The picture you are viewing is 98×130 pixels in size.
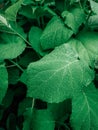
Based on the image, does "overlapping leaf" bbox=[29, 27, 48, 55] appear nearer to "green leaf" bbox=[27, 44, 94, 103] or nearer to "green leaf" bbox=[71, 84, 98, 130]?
"green leaf" bbox=[27, 44, 94, 103]

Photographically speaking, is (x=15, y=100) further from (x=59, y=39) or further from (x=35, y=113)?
(x=59, y=39)

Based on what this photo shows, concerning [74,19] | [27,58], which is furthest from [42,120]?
[74,19]

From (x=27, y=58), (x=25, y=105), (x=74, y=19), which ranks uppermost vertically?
(x=74, y=19)

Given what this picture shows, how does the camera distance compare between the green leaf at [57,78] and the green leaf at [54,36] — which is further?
the green leaf at [54,36]

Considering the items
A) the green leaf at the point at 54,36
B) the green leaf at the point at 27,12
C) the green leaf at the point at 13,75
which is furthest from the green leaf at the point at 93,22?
the green leaf at the point at 13,75

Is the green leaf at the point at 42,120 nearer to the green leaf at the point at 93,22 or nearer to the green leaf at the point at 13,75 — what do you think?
the green leaf at the point at 13,75

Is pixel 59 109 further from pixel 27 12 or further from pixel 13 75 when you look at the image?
pixel 27 12
